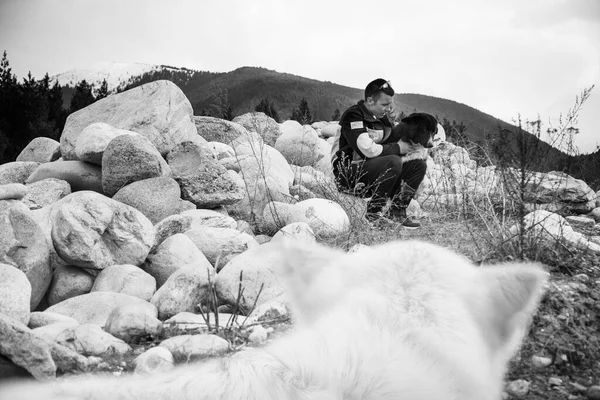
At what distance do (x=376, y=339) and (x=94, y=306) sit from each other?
2.93 metres

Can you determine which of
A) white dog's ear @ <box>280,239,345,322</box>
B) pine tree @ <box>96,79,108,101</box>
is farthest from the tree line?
white dog's ear @ <box>280,239,345,322</box>

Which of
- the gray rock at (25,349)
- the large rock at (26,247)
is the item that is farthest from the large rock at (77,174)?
the gray rock at (25,349)

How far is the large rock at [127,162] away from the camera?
5.68 m

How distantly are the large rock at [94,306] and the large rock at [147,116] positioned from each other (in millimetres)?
3216

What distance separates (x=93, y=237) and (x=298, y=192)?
3.07 metres

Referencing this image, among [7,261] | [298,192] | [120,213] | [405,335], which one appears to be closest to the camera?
[405,335]

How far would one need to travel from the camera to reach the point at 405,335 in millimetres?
1400

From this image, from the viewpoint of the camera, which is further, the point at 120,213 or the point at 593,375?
the point at 120,213

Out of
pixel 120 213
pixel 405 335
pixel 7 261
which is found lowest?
pixel 7 261

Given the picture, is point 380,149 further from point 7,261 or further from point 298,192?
point 7,261

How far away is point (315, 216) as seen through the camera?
16.9 ft

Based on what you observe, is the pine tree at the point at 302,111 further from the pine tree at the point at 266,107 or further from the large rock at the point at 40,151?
the large rock at the point at 40,151

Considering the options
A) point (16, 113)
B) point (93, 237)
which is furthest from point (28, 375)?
point (16, 113)

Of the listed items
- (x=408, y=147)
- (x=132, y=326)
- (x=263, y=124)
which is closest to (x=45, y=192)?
(x=132, y=326)
